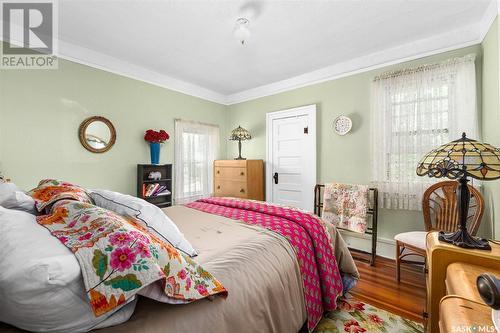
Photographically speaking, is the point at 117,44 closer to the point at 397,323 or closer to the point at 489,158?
the point at 489,158

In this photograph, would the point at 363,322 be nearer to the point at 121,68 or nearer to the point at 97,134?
the point at 97,134

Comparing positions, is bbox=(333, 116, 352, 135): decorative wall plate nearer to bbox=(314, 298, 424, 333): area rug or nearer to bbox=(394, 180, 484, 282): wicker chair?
bbox=(394, 180, 484, 282): wicker chair

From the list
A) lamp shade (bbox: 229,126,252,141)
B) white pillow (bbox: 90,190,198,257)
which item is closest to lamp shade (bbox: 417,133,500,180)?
white pillow (bbox: 90,190,198,257)

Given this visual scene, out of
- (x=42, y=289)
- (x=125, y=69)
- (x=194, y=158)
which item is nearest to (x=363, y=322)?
(x=42, y=289)

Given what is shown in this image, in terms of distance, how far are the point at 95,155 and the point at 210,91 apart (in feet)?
7.39

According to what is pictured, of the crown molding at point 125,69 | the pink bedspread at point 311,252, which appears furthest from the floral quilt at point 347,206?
the crown molding at point 125,69

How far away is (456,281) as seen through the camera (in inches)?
38.6

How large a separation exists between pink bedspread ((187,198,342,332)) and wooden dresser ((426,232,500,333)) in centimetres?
57

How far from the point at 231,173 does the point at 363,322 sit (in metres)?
2.74

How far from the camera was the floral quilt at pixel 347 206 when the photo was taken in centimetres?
274

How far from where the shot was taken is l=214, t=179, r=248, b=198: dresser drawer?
3.76 m

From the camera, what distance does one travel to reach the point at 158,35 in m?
2.47

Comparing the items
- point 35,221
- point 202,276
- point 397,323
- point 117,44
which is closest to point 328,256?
point 397,323

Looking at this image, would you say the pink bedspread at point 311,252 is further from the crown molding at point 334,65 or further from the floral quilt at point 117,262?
the crown molding at point 334,65
